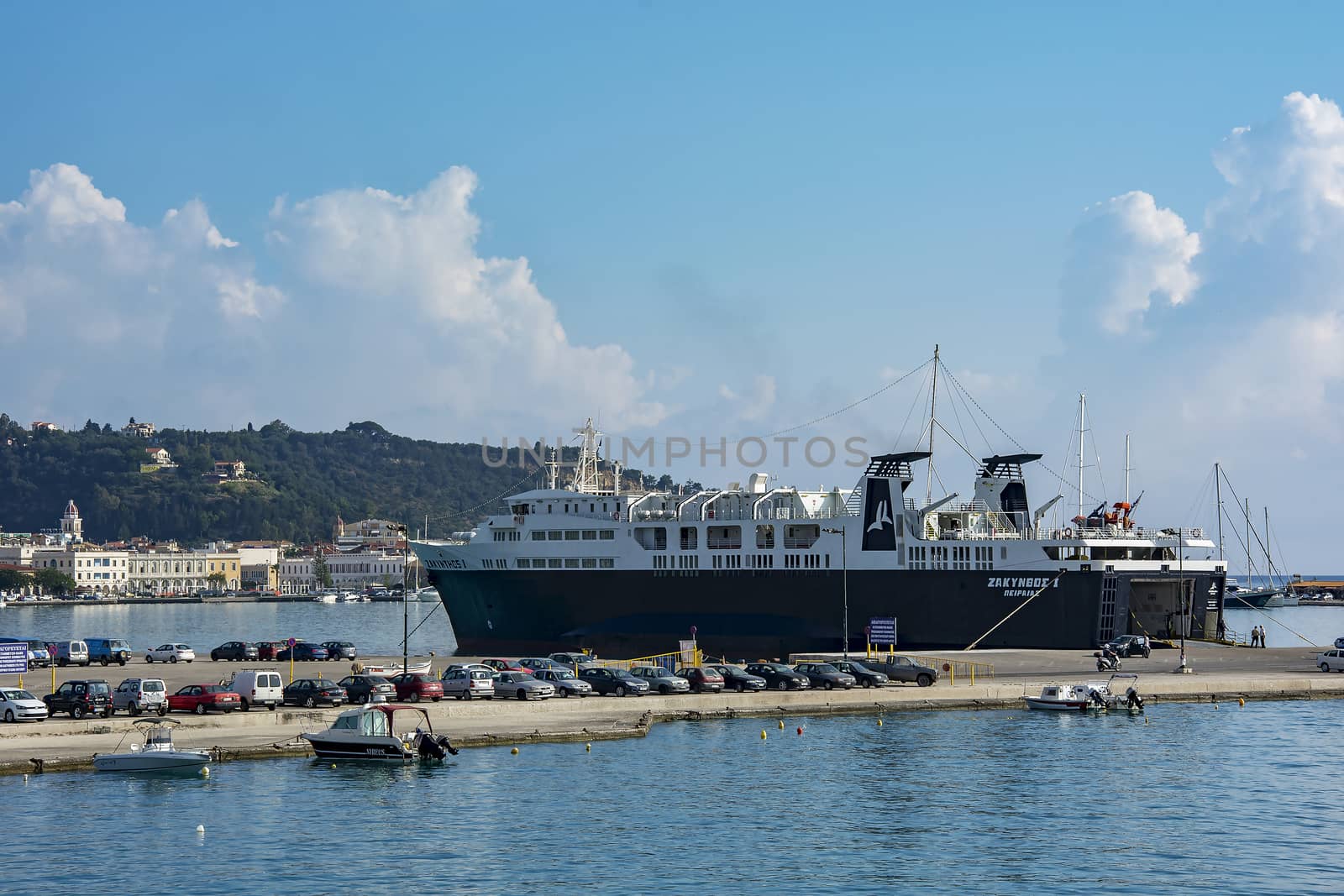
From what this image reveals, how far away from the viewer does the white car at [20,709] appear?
48.7 meters

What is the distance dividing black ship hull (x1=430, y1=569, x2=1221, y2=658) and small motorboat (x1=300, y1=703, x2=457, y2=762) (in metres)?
42.2

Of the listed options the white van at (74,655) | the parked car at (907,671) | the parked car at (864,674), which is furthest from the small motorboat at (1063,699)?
the white van at (74,655)

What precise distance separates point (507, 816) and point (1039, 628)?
4976 cm

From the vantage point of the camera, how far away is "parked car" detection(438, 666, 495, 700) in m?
56.3

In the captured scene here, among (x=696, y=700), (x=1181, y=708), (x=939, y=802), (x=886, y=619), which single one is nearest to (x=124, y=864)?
(x=939, y=802)

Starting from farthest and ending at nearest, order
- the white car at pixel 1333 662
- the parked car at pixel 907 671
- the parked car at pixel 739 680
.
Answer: the white car at pixel 1333 662, the parked car at pixel 907 671, the parked car at pixel 739 680

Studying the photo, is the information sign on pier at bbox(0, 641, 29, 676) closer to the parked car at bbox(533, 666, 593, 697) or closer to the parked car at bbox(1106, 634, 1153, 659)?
the parked car at bbox(533, 666, 593, 697)

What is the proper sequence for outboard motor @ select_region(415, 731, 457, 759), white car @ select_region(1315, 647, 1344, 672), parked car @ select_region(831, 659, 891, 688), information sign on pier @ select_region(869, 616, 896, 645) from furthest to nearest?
1. information sign on pier @ select_region(869, 616, 896, 645)
2. white car @ select_region(1315, 647, 1344, 672)
3. parked car @ select_region(831, 659, 891, 688)
4. outboard motor @ select_region(415, 731, 457, 759)

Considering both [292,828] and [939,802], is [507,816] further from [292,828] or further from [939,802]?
[939,802]

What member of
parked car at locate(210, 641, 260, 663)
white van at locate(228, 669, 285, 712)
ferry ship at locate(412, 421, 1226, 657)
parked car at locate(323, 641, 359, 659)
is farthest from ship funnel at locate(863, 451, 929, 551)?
white van at locate(228, 669, 285, 712)

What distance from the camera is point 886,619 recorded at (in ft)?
273

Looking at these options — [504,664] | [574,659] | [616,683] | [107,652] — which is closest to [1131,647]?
[574,659]

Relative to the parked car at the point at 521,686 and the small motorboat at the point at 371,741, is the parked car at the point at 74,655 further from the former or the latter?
the small motorboat at the point at 371,741

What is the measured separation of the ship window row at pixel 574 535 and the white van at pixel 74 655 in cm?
2890
